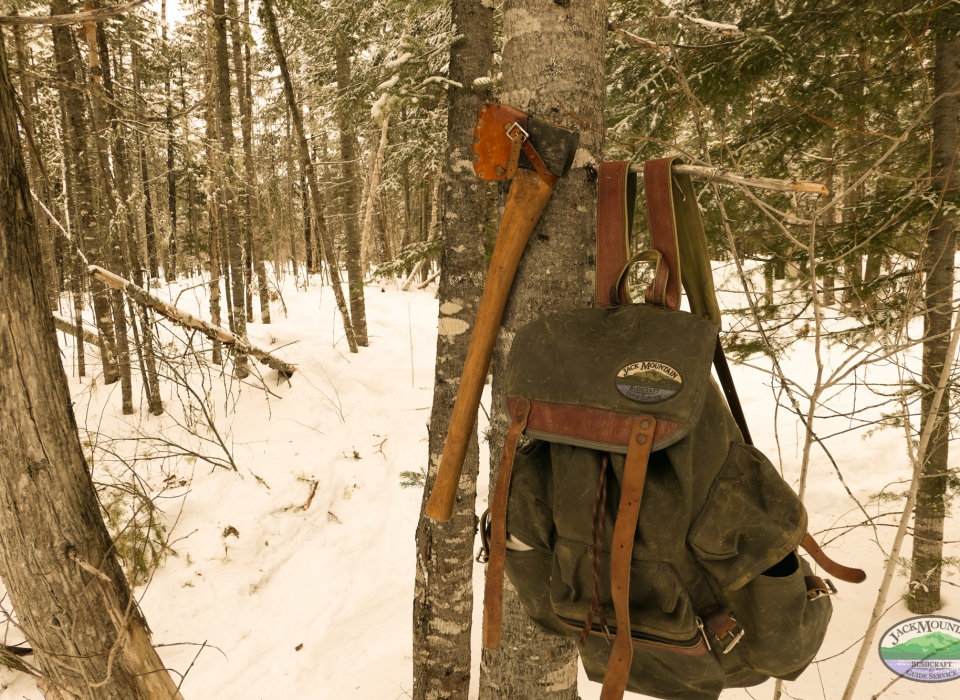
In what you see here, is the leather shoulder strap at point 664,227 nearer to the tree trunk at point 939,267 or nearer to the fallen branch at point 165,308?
the tree trunk at point 939,267

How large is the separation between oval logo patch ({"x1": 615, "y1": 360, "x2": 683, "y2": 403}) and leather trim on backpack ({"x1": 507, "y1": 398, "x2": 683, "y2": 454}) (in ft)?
0.14

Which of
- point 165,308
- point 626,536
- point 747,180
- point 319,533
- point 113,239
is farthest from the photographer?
point 113,239

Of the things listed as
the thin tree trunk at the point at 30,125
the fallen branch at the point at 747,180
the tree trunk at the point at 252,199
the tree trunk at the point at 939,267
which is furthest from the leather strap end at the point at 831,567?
the tree trunk at the point at 252,199

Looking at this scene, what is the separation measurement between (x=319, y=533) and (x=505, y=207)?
490 cm

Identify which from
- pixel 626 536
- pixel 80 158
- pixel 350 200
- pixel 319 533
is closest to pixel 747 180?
pixel 626 536

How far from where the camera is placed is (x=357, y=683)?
373 centimetres

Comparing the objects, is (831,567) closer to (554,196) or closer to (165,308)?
(554,196)

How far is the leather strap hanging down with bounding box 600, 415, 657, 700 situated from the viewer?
95cm

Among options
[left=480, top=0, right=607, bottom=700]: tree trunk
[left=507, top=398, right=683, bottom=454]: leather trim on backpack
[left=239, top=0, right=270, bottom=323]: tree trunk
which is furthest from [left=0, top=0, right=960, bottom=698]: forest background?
[left=239, top=0, right=270, bottom=323]: tree trunk

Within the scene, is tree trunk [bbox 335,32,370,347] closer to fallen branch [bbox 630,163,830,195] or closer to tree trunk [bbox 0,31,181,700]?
tree trunk [bbox 0,31,181,700]

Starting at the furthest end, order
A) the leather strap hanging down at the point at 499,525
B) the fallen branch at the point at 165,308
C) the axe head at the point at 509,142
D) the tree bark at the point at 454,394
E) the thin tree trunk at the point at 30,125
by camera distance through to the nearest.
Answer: the fallen branch at the point at 165,308
the tree bark at the point at 454,394
the thin tree trunk at the point at 30,125
the axe head at the point at 509,142
the leather strap hanging down at the point at 499,525

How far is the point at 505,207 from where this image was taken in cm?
127

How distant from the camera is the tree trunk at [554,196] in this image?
50.9 inches

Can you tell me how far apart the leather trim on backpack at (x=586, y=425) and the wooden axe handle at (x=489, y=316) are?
17 centimetres
